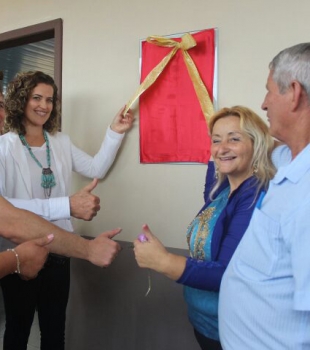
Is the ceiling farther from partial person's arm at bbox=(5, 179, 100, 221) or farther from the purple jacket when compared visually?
the purple jacket

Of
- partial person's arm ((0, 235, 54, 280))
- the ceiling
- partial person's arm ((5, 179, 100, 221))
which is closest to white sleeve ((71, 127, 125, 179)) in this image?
partial person's arm ((5, 179, 100, 221))

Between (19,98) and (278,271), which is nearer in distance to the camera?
(278,271)

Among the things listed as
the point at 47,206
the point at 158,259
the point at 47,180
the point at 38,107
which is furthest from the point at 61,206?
the point at 158,259

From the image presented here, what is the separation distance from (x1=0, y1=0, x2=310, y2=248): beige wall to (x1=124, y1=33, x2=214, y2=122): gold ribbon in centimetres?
9

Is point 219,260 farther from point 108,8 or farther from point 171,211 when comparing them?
point 108,8

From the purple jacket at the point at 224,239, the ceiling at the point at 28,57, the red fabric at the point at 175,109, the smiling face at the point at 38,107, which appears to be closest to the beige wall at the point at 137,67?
the red fabric at the point at 175,109

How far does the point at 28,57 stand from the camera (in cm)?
505

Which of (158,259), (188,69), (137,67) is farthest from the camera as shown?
(137,67)

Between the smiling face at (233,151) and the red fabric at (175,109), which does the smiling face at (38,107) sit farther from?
the smiling face at (233,151)

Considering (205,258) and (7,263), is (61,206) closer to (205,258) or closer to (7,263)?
(7,263)

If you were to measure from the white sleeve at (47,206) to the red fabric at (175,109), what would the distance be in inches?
21.5

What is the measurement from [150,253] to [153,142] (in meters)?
0.89

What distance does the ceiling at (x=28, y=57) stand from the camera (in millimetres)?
4441

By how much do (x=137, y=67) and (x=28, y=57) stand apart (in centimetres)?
360
